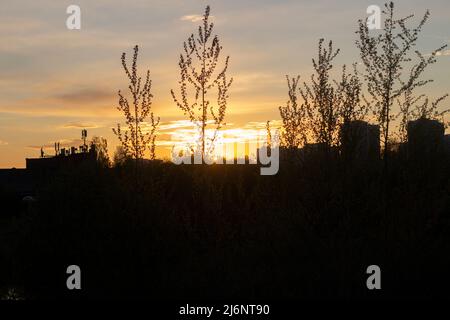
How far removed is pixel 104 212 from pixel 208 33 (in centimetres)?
485

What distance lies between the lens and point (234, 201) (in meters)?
15.6

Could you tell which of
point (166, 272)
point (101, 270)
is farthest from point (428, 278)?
point (101, 270)

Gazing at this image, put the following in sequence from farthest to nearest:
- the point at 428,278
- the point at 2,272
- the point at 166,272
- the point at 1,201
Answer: the point at 1,201, the point at 2,272, the point at 166,272, the point at 428,278

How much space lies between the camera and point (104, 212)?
1399cm

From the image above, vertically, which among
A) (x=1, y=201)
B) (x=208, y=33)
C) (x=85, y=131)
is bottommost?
(x=1, y=201)

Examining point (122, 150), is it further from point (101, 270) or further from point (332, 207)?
point (332, 207)

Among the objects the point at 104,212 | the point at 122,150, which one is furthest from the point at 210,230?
the point at 122,150

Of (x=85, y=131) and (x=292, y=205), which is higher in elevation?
(x=85, y=131)

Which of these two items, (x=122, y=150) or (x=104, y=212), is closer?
(x=104, y=212)

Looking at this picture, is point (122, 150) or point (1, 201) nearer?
point (122, 150)

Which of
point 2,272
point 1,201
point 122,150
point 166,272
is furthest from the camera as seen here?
point 1,201

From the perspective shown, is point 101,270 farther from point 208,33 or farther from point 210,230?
point 208,33

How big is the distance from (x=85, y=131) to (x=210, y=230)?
24.3 feet

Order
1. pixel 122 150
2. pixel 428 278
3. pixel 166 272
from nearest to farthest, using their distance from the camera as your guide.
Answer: pixel 428 278
pixel 166 272
pixel 122 150
